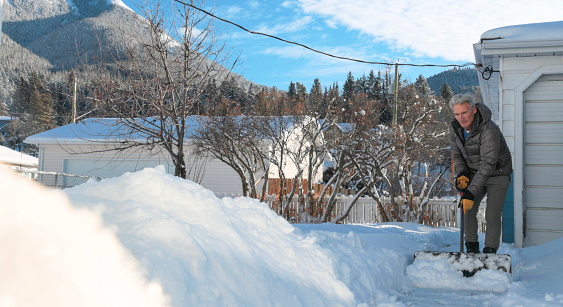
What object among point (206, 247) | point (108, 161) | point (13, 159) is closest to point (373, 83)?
point (13, 159)

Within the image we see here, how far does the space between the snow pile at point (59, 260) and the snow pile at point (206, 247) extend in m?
0.10

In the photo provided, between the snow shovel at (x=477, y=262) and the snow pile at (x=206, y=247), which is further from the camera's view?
the snow shovel at (x=477, y=262)

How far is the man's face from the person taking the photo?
4.45 metres

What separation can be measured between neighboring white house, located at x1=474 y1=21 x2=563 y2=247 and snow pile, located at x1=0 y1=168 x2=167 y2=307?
203 inches

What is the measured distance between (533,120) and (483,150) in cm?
178

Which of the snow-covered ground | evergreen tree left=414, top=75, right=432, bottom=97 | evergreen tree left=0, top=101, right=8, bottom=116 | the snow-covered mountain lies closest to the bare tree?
the snow-covered mountain

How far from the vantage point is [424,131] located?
18.4 metres

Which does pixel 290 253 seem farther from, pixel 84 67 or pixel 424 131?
pixel 424 131

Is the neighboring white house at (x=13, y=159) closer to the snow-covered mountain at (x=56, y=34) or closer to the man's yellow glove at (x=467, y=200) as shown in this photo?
the snow-covered mountain at (x=56, y=34)

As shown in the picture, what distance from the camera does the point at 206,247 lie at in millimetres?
2227

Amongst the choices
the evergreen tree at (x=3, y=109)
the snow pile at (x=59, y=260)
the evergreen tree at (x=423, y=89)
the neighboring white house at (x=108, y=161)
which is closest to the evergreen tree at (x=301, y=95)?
the neighboring white house at (x=108, y=161)

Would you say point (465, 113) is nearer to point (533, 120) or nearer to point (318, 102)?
point (533, 120)

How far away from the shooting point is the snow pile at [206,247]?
6.41 feet

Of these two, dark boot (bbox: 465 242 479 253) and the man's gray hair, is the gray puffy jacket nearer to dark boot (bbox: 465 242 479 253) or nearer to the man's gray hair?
the man's gray hair
